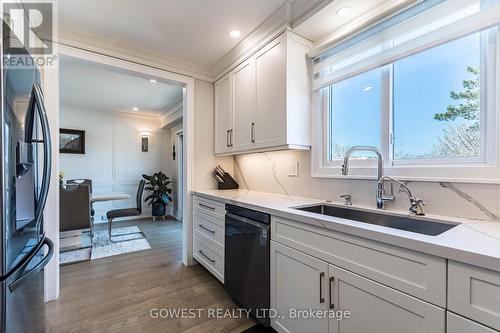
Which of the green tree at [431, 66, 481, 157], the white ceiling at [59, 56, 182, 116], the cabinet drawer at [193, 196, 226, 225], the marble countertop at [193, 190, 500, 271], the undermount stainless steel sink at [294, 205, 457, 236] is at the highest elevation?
the white ceiling at [59, 56, 182, 116]

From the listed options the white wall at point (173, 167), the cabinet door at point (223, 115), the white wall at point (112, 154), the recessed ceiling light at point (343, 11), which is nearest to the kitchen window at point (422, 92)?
the recessed ceiling light at point (343, 11)

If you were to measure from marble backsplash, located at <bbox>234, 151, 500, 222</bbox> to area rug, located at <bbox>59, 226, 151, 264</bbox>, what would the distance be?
193 centimetres

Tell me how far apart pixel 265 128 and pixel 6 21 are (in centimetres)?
168

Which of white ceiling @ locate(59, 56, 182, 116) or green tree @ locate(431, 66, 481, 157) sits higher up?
white ceiling @ locate(59, 56, 182, 116)

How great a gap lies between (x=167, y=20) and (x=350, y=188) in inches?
81.5

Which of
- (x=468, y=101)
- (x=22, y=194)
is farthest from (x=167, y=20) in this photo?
(x=468, y=101)

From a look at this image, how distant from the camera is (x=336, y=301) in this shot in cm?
113

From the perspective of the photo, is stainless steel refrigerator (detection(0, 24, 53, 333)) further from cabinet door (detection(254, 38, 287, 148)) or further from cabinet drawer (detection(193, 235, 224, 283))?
cabinet door (detection(254, 38, 287, 148))

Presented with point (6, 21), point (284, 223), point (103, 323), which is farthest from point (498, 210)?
point (103, 323)

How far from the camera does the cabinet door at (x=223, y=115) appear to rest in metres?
2.63

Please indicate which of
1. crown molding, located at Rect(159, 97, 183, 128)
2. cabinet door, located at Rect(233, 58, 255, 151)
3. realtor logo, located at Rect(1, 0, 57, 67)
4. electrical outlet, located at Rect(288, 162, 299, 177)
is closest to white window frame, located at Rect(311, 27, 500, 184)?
electrical outlet, located at Rect(288, 162, 299, 177)

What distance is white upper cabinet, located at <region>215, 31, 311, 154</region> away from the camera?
6.20ft

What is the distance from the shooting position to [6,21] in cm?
98

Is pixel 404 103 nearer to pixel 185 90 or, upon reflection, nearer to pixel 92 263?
pixel 185 90
